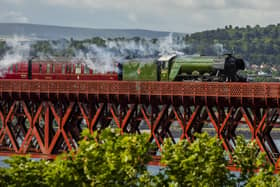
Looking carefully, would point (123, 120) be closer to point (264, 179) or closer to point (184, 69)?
point (184, 69)

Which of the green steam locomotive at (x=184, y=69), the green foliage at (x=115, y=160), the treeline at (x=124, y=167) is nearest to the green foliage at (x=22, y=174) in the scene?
the treeline at (x=124, y=167)

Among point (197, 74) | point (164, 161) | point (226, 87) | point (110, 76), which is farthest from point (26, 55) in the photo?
point (164, 161)

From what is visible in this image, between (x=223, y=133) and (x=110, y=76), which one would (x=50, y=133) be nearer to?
(x=110, y=76)

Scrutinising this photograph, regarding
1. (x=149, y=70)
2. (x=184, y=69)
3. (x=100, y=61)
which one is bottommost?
(x=149, y=70)

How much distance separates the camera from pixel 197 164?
5919 centimetres

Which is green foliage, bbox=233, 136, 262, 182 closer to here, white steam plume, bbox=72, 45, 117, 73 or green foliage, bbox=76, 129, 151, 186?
green foliage, bbox=76, 129, 151, 186

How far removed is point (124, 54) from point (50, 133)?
43.9 feet

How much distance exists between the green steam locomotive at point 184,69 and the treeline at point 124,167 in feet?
85.9

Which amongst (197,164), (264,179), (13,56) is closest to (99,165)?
(197,164)

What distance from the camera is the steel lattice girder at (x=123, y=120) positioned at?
76.6m

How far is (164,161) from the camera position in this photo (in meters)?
59.6

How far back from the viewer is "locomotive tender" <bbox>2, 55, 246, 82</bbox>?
285 ft

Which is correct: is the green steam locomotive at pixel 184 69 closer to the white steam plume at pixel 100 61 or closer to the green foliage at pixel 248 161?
the white steam plume at pixel 100 61

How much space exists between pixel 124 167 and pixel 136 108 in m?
27.3
